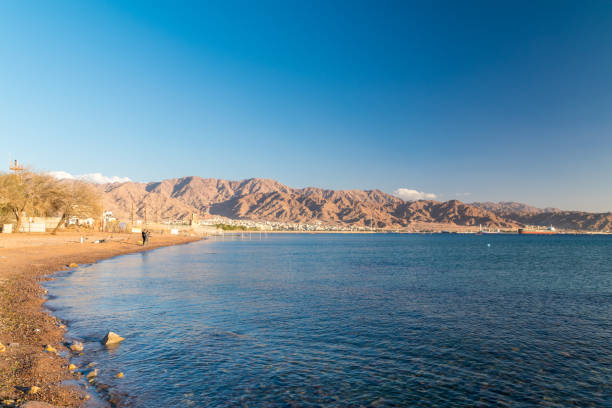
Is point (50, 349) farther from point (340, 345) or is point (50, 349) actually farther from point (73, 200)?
point (73, 200)

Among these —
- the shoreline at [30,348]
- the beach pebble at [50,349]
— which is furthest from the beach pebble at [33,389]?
the beach pebble at [50,349]

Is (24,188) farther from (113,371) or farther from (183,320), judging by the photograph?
(113,371)

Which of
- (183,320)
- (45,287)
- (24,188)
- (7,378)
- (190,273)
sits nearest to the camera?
(7,378)

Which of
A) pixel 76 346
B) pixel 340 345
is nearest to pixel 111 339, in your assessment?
pixel 76 346

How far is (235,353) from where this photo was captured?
46.6ft

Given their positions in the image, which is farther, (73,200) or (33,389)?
(73,200)

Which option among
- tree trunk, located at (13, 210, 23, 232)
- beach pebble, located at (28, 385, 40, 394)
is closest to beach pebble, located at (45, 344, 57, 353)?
beach pebble, located at (28, 385, 40, 394)

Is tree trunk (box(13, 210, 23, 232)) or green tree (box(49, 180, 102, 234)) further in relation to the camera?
green tree (box(49, 180, 102, 234))

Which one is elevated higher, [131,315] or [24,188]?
[24,188]

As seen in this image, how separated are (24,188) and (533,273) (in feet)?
287

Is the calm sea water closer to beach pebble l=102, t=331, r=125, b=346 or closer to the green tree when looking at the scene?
beach pebble l=102, t=331, r=125, b=346

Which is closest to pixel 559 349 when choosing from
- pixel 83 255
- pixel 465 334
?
pixel 465 334

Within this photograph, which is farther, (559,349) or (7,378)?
(559,349)

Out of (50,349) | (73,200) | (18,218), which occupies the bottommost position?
(50,349)
